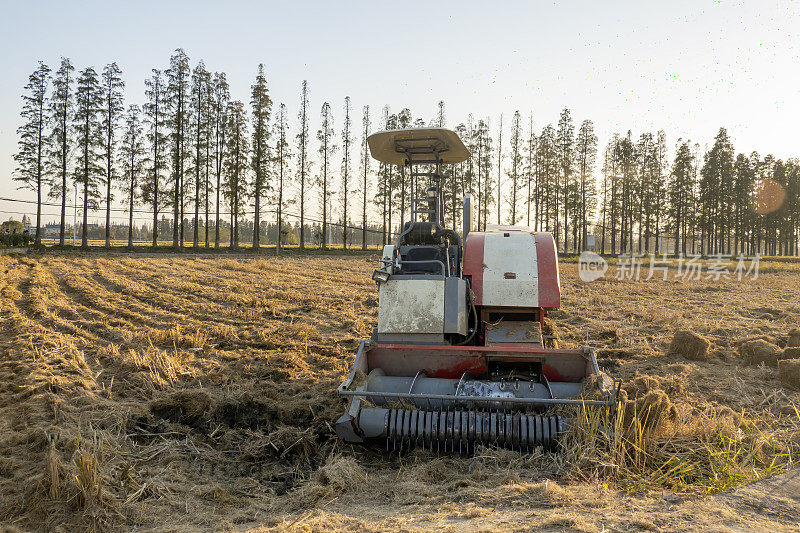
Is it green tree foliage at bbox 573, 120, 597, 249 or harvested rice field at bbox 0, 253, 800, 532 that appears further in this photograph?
green tree foliage at bbox 573, 120, 597, 249

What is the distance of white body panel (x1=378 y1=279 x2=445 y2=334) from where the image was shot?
6203 mm

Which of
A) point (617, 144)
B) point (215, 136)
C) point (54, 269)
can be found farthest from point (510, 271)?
point (617, 144)

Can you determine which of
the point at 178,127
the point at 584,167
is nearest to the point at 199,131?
the point at 178,127

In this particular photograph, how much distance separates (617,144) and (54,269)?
58831mm

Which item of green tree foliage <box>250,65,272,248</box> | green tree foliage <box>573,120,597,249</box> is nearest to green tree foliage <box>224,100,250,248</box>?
green tree foliage <box>250,65,272,248</box>

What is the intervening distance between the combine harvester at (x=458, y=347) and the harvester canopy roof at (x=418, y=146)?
0.06 feet

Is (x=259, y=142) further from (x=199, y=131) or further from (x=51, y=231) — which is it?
(x=51, y=231)

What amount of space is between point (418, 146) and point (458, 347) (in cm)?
334

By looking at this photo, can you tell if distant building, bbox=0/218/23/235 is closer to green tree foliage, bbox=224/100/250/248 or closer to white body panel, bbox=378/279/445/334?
green tree foliage, bbox=224/100/250/248

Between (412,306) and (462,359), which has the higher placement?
(412,306)

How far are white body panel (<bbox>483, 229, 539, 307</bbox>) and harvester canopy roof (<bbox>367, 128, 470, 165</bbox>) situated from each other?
5.49 feet

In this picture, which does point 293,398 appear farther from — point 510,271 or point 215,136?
point 215,136

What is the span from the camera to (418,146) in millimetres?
7785

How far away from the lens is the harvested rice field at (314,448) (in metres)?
3.47
